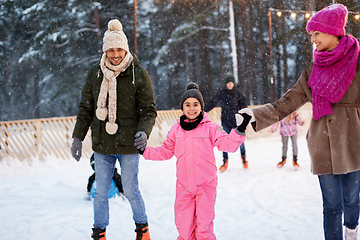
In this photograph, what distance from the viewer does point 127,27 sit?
66.9 ft

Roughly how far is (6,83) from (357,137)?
23699 millimetres

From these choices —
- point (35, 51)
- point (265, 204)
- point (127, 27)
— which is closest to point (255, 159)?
point (265, 204)

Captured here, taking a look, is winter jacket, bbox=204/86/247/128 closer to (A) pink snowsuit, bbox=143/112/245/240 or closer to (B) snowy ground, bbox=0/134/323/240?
(B) snowy ground, bbox=0/134/323/240

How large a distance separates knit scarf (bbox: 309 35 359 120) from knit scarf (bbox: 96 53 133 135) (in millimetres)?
1588

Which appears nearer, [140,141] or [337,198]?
[337,198]

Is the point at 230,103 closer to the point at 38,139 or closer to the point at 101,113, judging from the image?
the point at 101,113

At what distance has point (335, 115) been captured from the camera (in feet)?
6.57

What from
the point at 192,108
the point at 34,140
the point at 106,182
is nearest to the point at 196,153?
the point at 192,108

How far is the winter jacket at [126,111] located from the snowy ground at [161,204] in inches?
42.8

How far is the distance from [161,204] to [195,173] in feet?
Answer: 6.44

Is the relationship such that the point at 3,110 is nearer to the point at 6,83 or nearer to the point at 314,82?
the point at 6,83

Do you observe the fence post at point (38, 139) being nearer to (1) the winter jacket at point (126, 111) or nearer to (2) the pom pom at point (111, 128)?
(1) the winter jacket at point (126, 111)

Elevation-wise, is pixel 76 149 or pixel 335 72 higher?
pixel 335 72

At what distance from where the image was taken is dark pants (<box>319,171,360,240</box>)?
2.04 m
